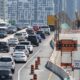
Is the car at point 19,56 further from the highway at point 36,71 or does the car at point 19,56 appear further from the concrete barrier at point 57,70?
the concrete barrier at point 57,70

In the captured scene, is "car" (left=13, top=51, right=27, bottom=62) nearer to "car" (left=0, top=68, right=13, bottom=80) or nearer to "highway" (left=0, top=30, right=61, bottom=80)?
"highway" (left=0, top=30, right=61, bottom=80)

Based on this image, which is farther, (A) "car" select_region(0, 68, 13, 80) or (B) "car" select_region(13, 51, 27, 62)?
(B) "car" select_region(13, 51, 27, 62)

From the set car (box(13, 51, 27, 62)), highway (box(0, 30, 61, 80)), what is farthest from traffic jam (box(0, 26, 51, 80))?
highway (box(0, 30, 61, 80))

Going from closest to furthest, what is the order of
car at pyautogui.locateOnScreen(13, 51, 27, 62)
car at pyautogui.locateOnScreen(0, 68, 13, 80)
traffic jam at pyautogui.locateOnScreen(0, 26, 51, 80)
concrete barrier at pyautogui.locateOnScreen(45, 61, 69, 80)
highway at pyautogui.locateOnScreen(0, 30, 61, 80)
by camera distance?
car at pyautogui.locateOnScreen(0, 68, 13, 80), traffic jam at pyautogui.locateOnScreen(0, 26, 51, 80), concrete barrier at pyautogui.locateOnScreen(45, 61, 69, 80), highway at pyautogui.locateOnScreen(0, 30, 61, 80), car at pyautogui.locateOnScreen(13, 51, 27, 62)

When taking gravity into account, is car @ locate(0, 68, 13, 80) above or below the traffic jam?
above

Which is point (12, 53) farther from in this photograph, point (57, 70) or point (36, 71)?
point (57, 70)

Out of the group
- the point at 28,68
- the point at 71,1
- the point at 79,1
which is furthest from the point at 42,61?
the point at 71,1

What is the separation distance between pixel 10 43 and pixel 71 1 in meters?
58.7

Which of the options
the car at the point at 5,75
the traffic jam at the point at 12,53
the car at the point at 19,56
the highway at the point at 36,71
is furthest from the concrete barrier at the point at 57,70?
the car at the point at 5,75

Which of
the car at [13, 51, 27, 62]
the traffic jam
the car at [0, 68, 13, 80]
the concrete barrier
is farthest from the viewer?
the car at [13, 51, 27, 62]

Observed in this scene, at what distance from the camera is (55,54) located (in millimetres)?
59719

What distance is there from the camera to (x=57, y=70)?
148 ft

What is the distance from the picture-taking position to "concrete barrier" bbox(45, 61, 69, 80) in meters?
41.3

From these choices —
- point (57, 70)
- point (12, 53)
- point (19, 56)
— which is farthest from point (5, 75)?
point (12, 53)
